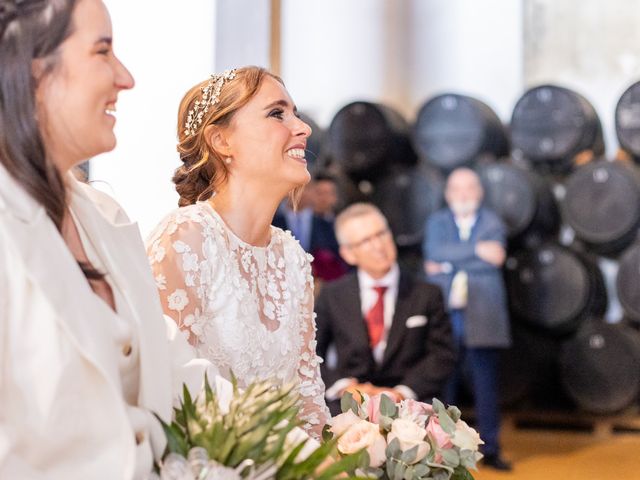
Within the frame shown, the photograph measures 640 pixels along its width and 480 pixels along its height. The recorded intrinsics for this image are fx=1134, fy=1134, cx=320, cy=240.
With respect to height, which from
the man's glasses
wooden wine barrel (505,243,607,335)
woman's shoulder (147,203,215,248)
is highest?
woman's shoulder (147,203,215,248)

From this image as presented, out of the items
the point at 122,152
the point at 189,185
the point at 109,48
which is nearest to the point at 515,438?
the point at 122,152

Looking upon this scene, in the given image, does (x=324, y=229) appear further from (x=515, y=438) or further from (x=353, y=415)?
(x=353, y=415)

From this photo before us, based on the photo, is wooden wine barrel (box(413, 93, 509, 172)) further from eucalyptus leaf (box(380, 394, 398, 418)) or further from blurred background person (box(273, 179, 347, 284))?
eucalyptus leaf (box(380, 394, 398, 418))

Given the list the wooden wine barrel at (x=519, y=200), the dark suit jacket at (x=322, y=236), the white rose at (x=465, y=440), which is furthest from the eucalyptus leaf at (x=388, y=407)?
the wooden wine barrel at (x=519, y=200)

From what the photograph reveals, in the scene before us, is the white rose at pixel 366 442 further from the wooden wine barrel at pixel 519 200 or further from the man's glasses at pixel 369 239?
the wooden wine barrel at pixel 519 200

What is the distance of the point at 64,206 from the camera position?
67.3 inches

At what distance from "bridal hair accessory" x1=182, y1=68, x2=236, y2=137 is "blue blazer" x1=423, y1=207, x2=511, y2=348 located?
14.6 ft

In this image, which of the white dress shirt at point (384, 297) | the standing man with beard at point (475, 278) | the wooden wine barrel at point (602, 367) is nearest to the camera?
the white dress shirt at point (384, 297)

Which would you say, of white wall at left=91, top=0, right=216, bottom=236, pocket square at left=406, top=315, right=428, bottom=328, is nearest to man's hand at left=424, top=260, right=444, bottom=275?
pocket square at left=406, top=315, right=428, bottom=328

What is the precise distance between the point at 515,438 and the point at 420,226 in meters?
1.69

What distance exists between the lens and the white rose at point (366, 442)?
2.21 metres

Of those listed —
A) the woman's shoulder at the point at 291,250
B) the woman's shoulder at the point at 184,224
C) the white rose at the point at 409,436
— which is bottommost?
the white rose at the point at 409,436

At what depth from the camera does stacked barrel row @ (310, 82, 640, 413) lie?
7.70 m

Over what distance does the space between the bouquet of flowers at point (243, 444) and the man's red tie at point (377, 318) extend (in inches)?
145
